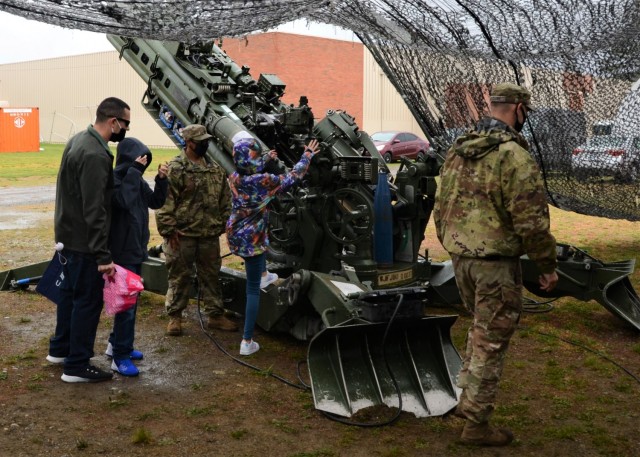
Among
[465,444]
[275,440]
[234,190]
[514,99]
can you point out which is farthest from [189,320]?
[514,99]

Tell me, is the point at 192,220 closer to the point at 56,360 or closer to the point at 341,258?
the point at 341,258

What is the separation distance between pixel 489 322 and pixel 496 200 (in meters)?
0.67

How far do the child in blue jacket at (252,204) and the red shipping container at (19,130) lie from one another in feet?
112

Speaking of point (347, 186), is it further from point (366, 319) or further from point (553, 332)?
point (553, 332)

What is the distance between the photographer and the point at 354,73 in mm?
42812

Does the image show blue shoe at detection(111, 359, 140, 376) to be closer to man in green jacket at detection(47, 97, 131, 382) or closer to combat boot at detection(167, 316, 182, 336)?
man in green jacket at detection(47, 97, 131, 382)

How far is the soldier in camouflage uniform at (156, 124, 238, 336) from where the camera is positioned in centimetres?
651

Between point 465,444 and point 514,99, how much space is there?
194 centimetres

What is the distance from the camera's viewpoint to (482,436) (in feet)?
14.8

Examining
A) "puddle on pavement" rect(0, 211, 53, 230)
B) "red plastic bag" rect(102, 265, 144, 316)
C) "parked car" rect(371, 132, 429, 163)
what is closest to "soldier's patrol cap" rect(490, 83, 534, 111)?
"red plastic bag" rect(102, 265, 144, 316)

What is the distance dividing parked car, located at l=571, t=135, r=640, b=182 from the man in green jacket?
449 cm

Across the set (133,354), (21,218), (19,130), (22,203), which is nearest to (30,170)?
(22,203)

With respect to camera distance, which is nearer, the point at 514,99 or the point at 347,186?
the point at 514,99

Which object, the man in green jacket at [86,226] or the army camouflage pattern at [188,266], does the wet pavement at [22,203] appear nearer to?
the army camouflage pattern at [188,266]
